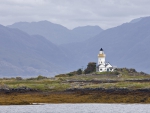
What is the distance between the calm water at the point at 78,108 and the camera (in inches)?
3297

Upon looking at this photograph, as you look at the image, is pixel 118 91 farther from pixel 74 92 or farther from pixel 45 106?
pixel 45 106

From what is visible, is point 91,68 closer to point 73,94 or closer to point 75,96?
point 73,94

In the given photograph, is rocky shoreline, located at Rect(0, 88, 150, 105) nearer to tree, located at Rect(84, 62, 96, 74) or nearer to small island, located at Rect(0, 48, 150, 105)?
small island, located at Rect(0, 48, 150, 105)

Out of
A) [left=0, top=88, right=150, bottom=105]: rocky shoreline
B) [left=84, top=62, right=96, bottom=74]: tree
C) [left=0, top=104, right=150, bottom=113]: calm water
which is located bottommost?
[left=0, top=104, right=150, bottom=113]: calm water

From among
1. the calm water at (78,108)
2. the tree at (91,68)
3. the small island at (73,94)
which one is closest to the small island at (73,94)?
the small island at (73,94)

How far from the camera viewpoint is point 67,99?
101m

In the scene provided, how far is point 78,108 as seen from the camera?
88.9 meters

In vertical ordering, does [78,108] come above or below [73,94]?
below

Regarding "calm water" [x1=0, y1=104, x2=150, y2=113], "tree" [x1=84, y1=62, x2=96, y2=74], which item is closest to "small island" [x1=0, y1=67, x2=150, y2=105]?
"calm water" [x1=0, y1=104, x2=150, y2=113]

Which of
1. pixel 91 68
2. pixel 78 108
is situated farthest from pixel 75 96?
pixel 91 68

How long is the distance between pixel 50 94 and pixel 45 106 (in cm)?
1447

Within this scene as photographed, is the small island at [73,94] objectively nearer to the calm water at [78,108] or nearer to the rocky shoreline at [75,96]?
the rocky shoreline at [75,96]

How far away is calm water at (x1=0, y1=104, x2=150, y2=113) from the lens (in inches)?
3297

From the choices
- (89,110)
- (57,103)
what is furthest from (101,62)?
(89,110)
